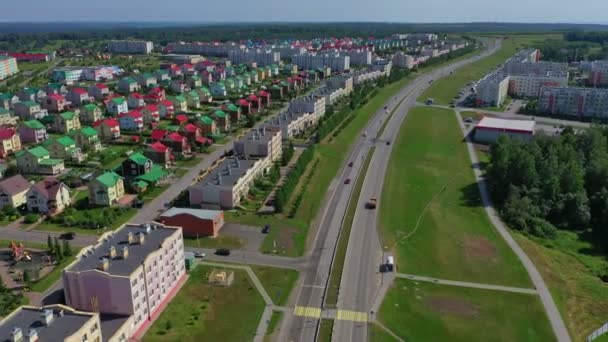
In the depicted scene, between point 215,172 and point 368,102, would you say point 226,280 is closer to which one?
point 215,172

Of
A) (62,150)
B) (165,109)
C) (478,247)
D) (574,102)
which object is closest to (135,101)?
(165,109)

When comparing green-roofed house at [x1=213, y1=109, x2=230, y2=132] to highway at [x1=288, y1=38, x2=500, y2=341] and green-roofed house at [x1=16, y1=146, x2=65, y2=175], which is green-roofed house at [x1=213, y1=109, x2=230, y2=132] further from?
green-roofed house at [x1=16, y1=146, x2=65, y2=175]

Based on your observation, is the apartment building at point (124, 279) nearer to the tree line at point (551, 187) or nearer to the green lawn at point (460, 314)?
the green lawn at point (460, 314)

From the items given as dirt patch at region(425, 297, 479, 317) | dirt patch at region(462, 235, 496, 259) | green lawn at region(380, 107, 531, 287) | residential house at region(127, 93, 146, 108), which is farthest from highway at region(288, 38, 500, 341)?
residential house at region(127, 93, 146, 108)

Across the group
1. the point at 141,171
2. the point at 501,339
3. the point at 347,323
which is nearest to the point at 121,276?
the point at 347,323

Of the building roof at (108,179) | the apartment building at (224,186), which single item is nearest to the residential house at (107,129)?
the building roof at (108,179)
